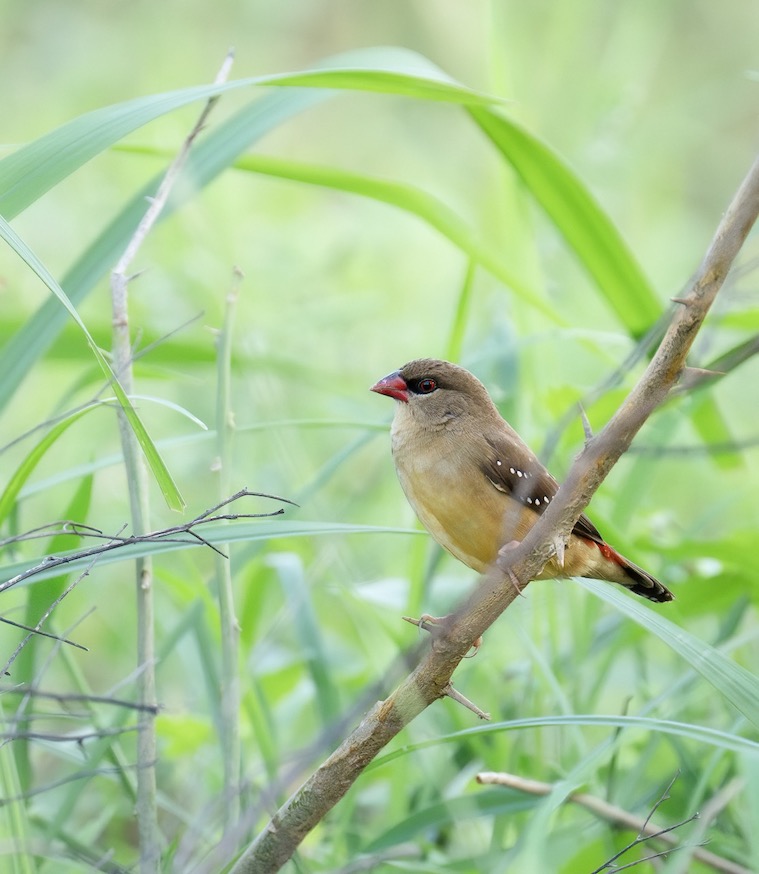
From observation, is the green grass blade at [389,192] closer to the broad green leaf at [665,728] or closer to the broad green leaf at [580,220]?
the broad green leaf at [580,220]

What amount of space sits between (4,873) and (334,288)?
3969 millimetres

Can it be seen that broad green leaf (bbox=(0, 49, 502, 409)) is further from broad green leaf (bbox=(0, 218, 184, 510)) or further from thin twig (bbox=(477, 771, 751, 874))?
thin twig (bbox=(477, 771, 751, 874))

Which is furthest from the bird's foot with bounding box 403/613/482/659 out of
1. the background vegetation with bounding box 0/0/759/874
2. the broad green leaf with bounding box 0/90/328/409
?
the broad green leaf with bounding box 0/90/328/409

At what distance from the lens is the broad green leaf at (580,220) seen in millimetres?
2715

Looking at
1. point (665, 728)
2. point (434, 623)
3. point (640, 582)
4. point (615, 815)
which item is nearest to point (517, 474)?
point (640, 582)

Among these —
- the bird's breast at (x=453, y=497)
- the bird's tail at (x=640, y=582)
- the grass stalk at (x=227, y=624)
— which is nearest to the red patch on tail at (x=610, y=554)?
the bird's tail at (x=640, y=582)

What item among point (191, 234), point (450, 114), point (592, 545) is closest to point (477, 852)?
point (592, 545)

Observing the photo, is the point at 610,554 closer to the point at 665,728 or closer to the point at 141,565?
the point at 665,728

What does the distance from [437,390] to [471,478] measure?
0.34 metres

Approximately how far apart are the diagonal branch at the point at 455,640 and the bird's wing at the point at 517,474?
74 centimetres

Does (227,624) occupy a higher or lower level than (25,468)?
lower

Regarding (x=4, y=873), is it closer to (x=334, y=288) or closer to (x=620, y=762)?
(x=620, y=762)

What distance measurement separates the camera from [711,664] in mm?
1795

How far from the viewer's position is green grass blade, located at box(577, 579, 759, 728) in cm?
174
